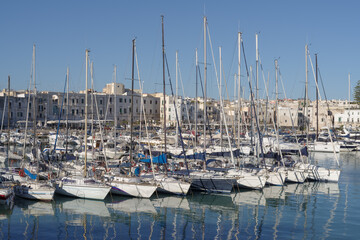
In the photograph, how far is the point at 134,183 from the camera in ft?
81.6

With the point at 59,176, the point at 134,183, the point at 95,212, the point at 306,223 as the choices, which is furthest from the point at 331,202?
the point at 59,176

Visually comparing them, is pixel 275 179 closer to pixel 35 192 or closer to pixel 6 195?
pixel 35 192

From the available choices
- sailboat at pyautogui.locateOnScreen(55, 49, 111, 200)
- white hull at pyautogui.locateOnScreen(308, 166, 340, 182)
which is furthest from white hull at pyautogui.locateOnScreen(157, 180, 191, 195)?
white hull at pyautogui.locateOnScreen(308, 166, 340, 182)

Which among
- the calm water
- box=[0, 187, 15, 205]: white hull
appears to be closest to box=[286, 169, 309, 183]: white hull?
the calm water

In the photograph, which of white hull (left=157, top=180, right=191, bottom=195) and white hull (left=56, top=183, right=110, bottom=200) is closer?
Result: white hull (left=56, top=183, right=110, bottom=200)

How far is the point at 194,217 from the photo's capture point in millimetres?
21422

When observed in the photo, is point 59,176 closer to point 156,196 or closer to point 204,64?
point 156,196

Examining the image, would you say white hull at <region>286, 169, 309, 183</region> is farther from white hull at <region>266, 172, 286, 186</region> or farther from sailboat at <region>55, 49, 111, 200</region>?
sailboat at <region>55, 49, 111, 200</region>

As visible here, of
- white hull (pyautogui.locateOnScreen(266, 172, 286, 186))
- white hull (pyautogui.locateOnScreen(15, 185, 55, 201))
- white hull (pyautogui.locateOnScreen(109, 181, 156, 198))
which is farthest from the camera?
white hull (pyautogui.locateOnScreen(266, 172, 286, 186))

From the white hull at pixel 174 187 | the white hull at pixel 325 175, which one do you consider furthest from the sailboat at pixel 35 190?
the white hull at pixel 325 175

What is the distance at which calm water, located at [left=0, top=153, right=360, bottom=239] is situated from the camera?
18656 mm

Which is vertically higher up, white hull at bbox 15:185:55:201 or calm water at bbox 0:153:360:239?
white hull at bbox 15:185:55:201

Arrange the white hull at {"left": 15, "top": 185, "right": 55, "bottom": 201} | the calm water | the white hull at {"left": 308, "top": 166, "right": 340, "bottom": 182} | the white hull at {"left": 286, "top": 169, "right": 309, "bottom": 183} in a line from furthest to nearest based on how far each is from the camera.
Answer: the white hull at {"left": 308, "top": 166, "right": 340, "bottom": 182} → the white hull at {"left": 286, "top": 169, "right": 309, "bottom": 183} → the white hull at {"left": 15, "top": 185, "right": 55, "bottom": 201} → the calm water

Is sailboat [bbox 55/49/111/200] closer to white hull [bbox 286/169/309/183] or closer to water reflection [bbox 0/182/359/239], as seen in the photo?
water reflection [bbox 0/182/359/239]
